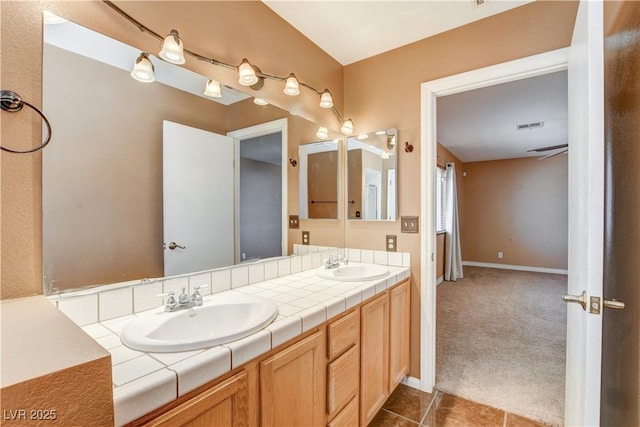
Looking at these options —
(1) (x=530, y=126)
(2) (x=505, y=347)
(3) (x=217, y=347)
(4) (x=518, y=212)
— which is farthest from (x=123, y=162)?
(4) (x=518, y=212)

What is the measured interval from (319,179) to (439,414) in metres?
1.77

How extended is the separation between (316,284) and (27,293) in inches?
45.4

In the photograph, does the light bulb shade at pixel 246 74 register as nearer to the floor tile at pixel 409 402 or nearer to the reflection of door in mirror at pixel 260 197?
the reflection of door in mirror at pixel 260 197

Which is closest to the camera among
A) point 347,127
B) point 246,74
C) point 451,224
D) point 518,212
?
point 246,74

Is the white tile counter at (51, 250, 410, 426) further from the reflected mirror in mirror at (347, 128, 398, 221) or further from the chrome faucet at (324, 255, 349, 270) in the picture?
the reflected mirror in mirror at (347, 128, 398, 221)

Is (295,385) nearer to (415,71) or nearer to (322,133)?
(322,133)

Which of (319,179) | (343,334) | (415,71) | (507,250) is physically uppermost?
(415,71)

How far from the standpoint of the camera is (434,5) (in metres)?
1.66

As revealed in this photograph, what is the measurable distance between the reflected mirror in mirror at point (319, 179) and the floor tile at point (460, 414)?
1469 millimetres

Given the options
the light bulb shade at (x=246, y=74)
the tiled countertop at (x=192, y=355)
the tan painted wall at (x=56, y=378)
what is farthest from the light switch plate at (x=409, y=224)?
the tan painted wall at (x=56, y=378)

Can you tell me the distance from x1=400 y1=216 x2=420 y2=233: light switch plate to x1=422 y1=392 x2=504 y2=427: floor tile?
1.14 meters

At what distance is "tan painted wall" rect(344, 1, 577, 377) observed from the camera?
1.60 metres

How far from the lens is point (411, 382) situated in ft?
6.69

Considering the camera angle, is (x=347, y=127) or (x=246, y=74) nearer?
(x=246, y=74)
